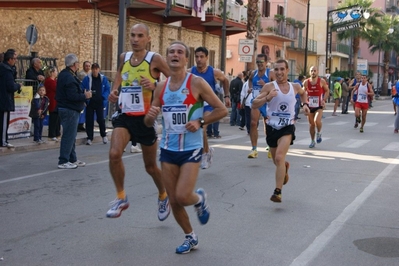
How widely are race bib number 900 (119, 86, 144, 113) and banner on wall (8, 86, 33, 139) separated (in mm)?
8387

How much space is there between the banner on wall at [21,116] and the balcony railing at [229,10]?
61.9ft

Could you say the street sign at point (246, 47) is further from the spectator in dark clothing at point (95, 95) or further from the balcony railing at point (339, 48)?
the balcony railing at point (339, 48)

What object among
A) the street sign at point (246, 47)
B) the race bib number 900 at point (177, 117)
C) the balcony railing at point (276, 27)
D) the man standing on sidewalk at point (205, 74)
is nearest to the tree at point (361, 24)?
the balcony railing at point (276, 27)

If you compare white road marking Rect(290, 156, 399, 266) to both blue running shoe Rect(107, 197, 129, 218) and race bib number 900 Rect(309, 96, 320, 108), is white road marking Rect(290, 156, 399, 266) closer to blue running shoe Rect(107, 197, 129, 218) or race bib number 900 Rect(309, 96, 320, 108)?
blue running shoe Rect(107, 197, 129, 218)

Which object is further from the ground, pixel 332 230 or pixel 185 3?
pixel 185 3

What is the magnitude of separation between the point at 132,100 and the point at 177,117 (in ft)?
5.05

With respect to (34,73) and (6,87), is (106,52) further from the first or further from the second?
(6,87)

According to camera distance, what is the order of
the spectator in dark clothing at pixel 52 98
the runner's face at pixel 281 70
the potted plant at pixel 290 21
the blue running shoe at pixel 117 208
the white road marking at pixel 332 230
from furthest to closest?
the potted plant at pixel 290 21 < the spectator in dark clothing at pixel 52 98 < the runner's face at pixel 281 70 < the blue running shoe at pixel 117 208 < the white road marking at pixel 332 230

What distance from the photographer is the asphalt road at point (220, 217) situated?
244 inches

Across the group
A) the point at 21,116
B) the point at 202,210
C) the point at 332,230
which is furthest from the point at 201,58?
the point at 21,116

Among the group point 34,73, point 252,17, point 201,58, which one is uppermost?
point 252,17

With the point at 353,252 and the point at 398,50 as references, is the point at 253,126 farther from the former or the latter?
the point at 398,50

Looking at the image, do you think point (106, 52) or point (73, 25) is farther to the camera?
point (106, 52)

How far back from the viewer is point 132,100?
7629 millimetres
